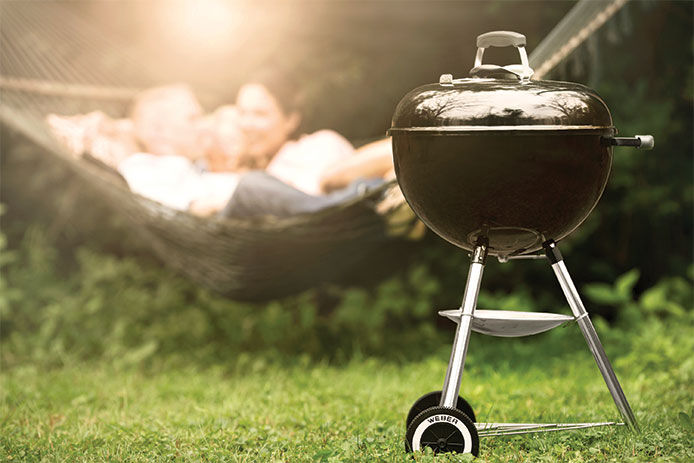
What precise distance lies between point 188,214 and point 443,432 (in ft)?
4.45

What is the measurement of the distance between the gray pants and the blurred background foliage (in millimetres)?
729

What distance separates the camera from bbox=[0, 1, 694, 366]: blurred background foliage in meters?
3.64

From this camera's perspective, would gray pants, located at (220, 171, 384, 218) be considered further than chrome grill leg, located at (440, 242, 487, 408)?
Yes

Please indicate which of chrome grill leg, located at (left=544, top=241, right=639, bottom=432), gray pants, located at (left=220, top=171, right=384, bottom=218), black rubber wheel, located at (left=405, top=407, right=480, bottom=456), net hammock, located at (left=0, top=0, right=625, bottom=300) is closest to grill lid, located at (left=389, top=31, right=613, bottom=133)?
chrome grill leg, located at (left=544, top=241, right=639, bottom=432)

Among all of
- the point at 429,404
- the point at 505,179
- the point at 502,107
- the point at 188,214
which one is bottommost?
the point at 429,404

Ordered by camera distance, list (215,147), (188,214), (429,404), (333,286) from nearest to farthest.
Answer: (429,404), (188,214), (215,147), (333,286)

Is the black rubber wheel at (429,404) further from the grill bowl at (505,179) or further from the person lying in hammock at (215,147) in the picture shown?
the person lying in hammock at (215,147)

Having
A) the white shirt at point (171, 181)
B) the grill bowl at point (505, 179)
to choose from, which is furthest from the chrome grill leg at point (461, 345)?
the white shirt at point (171, 181)

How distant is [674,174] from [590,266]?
0.57 metres

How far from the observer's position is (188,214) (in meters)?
2.75

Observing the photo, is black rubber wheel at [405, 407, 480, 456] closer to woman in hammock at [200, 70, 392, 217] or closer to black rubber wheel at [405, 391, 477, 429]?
black rubber wheel at [405, 391, 477, 429]

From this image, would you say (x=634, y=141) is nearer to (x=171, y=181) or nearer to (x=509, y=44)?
(x=509, y=44)

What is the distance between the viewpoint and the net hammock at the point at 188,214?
2650 millimetres

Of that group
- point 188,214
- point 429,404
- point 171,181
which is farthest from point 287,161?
point 429,404
